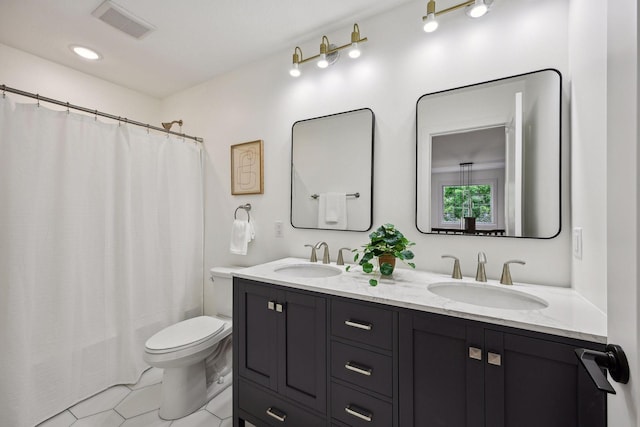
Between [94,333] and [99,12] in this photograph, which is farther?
[94,333]

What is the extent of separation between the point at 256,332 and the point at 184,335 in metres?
0.61

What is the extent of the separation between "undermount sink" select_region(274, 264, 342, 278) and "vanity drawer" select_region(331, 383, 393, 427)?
25.3 inches

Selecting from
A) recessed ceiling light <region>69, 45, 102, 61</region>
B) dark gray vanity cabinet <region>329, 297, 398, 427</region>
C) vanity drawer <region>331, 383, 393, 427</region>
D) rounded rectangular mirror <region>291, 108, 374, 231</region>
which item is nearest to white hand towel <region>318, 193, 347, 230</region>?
rounded rectangular mirror <region>291, 108, 374, 231</region>

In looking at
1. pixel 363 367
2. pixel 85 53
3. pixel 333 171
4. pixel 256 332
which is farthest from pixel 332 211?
pixel 85 53

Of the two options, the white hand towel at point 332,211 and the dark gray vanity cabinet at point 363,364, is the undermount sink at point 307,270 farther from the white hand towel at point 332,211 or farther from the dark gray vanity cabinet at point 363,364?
the dark gray vanity cabinet at point 363,364

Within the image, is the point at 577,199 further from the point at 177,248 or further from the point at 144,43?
the point at 144,43

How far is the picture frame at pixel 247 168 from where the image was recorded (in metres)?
2.22

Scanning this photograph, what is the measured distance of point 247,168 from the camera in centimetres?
230

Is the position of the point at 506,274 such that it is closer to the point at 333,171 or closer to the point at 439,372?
the point at 439,372

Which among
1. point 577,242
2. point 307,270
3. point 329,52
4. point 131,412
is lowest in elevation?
point 131,412

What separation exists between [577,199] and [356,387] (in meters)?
1.25

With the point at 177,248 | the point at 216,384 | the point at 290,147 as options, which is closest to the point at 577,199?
the point at 290,147

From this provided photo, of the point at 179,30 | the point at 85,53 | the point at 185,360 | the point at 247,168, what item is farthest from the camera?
the point at 247,168

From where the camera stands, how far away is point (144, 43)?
6.59 ft
